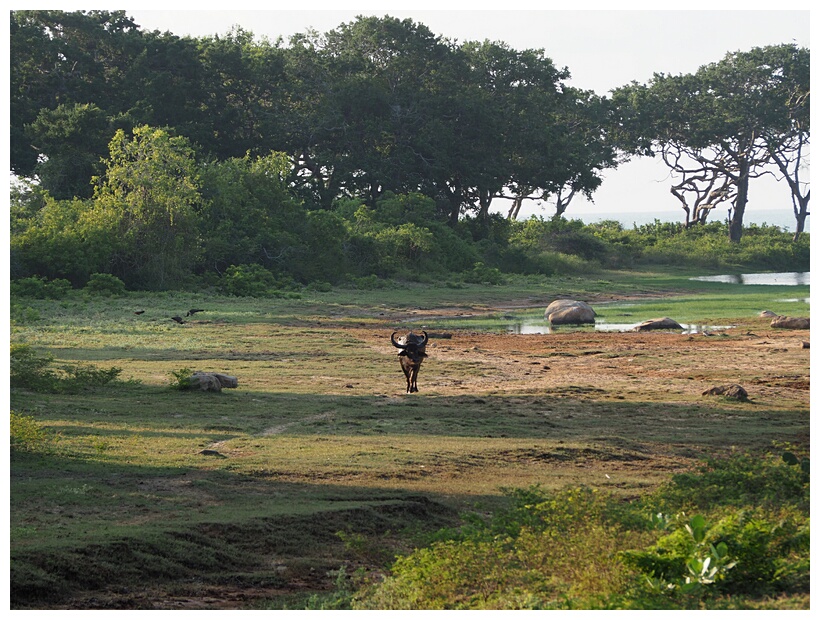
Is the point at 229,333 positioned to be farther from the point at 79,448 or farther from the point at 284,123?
the point at 284,123

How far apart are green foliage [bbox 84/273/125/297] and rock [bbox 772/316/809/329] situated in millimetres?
16755

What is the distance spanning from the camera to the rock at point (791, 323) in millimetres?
24406

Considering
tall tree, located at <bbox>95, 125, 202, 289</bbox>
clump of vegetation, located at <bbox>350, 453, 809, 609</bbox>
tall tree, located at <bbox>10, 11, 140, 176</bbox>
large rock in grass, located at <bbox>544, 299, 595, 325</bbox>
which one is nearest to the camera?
clump of vegetation, located at <bbox>350, 453, 809, 609</bbox>

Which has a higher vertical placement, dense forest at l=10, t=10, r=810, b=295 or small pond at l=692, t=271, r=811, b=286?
dense forest at l=10, t=10, r=810, b=295

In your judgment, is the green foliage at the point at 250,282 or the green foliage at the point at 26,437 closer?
the green foliage at the point at 26,437

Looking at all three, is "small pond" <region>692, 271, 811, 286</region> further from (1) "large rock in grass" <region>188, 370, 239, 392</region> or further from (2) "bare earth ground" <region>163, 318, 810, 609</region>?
(1) "large rock in grass" <region>188, 370, 239, 392</region>

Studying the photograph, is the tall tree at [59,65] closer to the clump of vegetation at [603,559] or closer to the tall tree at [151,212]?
the tall tree at [151,212]

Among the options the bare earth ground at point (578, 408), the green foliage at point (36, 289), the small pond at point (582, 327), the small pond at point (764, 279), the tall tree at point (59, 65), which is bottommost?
the bare earth ground at point (578, 408)

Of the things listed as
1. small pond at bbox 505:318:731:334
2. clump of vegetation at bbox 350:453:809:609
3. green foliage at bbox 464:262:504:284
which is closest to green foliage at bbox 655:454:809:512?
clump of vegetation at bbox 350:453:809:609

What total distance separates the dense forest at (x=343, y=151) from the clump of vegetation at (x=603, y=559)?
80.8 ft

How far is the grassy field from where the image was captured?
7.91 meters

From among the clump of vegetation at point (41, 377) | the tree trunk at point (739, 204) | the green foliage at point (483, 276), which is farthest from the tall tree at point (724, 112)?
the clump of vegetation at point (41, 377)

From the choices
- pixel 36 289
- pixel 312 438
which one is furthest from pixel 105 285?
pixel 312 438
